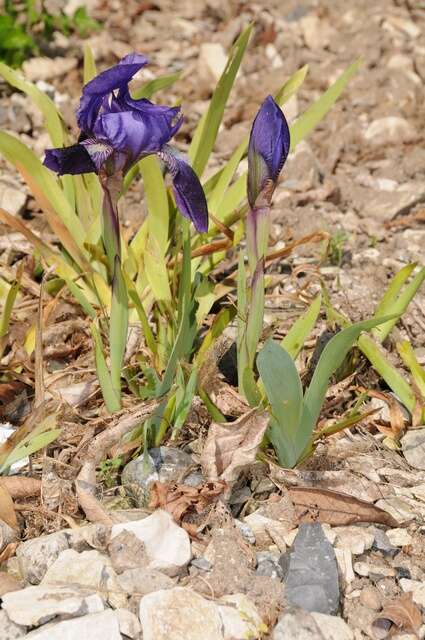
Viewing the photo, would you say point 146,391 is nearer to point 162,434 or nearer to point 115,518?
point 162,434

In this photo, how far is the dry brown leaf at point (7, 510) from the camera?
208 centimetres

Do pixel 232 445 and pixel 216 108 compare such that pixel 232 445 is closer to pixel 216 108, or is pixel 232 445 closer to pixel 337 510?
pixel 337 510

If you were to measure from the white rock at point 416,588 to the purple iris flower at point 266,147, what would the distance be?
92 centimetres

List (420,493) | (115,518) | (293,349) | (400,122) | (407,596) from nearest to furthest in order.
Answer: (407,596) → (115,518) → (420,493) → (293,349) → (400,122)

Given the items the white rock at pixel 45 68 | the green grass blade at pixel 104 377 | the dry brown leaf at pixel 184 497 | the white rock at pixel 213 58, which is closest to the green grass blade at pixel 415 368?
the dry brown leaf at pixel 184 497

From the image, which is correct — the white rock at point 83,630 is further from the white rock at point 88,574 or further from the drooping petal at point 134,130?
the drooping petal at point 134,130

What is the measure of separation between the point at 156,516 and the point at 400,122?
104 inches

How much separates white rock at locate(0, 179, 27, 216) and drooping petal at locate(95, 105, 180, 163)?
1408 mm

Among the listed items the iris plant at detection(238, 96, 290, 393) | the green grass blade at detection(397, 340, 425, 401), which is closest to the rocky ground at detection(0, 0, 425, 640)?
the green grass blade at detection(397, 340, 425, 401)

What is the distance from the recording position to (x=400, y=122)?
4.03 m

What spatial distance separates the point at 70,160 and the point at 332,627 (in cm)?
114

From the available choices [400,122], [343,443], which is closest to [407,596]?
[343,443]

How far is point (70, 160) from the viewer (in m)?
1.92

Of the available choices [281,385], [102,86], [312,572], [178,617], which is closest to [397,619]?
[312,572]
